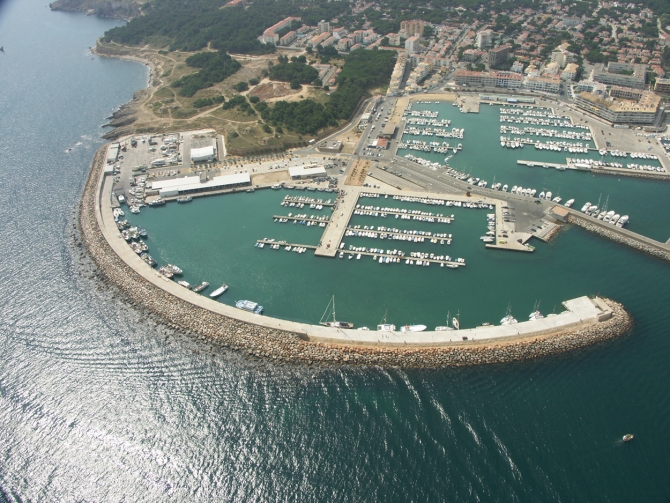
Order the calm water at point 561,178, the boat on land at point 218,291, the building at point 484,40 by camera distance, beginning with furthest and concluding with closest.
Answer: the building at point 484,40, the calm water at point 561,178, the boat on land at point 218,291

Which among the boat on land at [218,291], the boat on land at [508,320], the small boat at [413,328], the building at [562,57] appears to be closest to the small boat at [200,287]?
the boat on land at [218,291]

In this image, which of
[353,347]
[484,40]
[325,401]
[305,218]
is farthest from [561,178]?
[484,40]

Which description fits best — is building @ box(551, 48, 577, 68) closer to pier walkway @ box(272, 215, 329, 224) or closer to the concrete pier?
the concrete pier

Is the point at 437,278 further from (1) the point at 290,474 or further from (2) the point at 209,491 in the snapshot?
(2) the point at 209,491

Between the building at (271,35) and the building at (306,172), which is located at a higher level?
the building at (271,35)

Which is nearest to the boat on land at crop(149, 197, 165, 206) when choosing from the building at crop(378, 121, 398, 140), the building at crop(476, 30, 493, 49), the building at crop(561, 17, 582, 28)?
the building at crop(378, 121, 398, 140)

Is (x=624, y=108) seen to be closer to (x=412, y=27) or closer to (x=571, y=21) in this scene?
(x=412, y=27)

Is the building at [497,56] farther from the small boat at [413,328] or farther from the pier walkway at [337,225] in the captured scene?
the small boat at [413,328]
